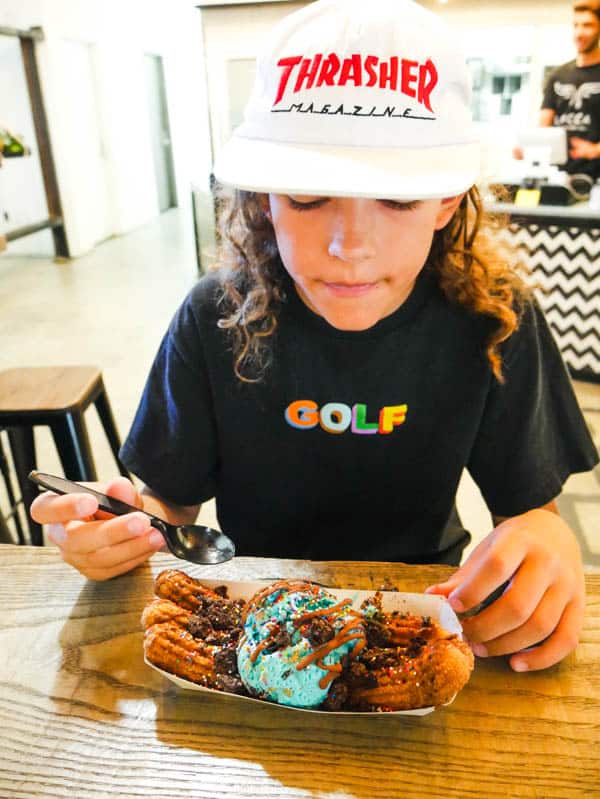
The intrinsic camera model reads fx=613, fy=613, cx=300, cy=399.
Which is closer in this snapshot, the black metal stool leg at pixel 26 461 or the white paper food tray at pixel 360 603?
the white paper food tray at pixel 360 603

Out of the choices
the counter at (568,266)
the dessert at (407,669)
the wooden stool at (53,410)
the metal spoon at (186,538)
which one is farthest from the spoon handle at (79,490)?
the counter at (568,266)

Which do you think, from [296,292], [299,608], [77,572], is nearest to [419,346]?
[296,292]

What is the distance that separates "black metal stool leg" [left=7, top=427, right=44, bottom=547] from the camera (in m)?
1.91

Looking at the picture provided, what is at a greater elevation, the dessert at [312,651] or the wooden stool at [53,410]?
the dessert at [312,651]

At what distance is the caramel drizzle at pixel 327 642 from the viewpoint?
2.06 ft

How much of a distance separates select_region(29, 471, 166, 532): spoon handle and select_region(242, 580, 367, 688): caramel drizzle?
0.24m

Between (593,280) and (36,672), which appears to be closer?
(36,672)

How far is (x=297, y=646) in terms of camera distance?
2.08 ft

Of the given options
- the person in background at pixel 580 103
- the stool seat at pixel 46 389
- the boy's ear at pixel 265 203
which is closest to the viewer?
the boy's ear at pixel 265 203

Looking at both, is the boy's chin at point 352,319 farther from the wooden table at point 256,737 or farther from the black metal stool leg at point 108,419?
the black metal stool leg at point 108,419

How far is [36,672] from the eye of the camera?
729 mm

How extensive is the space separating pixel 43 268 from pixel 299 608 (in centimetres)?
659

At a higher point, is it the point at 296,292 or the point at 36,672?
the point at 296,292

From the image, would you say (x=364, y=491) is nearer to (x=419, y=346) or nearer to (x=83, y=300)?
(x=419, y=346)
